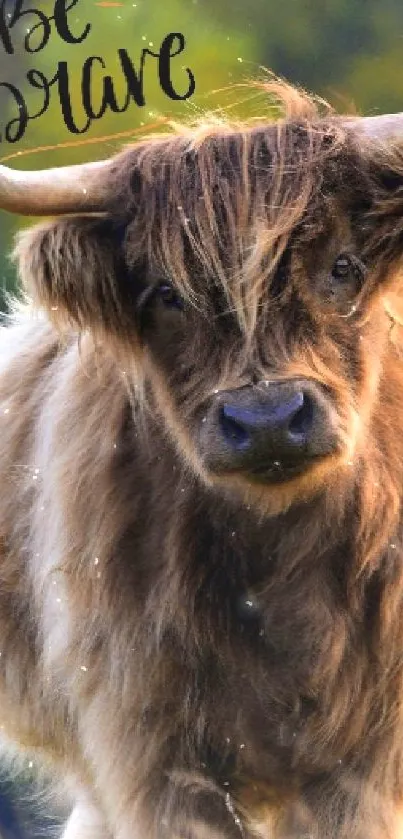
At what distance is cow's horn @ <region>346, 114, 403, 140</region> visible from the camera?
9.61 ft

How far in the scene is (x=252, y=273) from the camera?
2.82 metres

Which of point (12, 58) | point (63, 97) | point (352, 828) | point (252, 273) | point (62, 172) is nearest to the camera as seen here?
point (252, 273)

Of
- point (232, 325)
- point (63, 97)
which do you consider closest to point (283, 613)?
point (232, 325)

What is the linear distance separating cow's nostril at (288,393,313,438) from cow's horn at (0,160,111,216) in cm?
65

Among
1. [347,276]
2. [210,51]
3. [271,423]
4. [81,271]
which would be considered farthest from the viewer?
[210,51]

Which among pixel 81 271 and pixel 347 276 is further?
pixel 81 271

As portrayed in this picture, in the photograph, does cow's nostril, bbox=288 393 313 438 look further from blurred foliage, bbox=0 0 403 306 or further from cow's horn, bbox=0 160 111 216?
blurred foliage, bbox=0 0 403 306

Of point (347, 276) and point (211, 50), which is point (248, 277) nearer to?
point (347, 276)

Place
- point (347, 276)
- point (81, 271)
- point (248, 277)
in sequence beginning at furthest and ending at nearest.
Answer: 1. point (81, 271)
2. point (347, 276)
3. point (248, 277)

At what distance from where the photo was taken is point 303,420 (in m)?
2.73

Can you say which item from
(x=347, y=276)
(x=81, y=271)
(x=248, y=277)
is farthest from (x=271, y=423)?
(x=81, y=271)

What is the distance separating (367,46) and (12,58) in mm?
3103

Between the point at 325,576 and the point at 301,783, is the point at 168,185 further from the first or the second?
the point at 301,783

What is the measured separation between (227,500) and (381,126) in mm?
805
